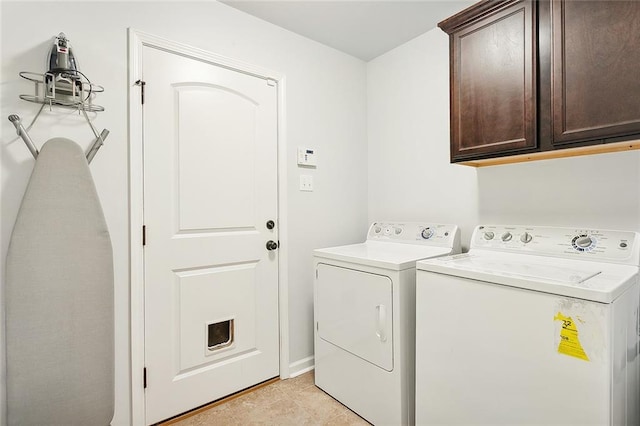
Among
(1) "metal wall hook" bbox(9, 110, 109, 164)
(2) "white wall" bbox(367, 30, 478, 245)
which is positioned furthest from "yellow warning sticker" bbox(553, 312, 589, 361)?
(1) "metal wall hook" bbox(9, 110, 109, 164)

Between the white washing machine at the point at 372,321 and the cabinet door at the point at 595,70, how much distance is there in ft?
2.89

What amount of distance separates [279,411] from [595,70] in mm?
2247

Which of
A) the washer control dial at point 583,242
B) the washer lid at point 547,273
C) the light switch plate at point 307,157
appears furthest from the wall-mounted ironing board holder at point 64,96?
the washer control dial at point 583,242

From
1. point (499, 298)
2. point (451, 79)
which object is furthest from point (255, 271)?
point (451, 79)

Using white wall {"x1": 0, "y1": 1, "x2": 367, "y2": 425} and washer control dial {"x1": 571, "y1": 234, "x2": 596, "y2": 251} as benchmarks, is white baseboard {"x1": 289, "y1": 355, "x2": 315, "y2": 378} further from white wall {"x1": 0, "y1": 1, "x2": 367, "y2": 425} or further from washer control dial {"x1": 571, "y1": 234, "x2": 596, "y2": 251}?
washer control dial {"x1": 571, "y1": 234, "x2": 596, "y2": 251}

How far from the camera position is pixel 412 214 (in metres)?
2.42

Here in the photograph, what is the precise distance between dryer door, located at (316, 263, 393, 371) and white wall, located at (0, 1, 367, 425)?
38 centimetres

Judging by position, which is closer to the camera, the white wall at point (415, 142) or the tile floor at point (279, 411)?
the tile floor at point (279, 411)

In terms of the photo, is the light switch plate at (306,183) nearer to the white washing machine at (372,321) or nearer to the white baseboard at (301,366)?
the white washing machine at (372,321)

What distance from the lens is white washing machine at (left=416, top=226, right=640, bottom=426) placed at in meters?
1.03

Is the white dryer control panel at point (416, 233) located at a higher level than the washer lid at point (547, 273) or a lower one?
higher

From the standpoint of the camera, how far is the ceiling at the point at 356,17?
6.46ft

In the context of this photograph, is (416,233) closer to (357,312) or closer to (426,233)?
(426,233)

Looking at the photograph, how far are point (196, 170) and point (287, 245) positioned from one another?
78 cm
